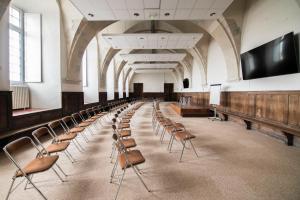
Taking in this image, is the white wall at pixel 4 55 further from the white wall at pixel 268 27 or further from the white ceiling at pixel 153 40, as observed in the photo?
the white wall at pixel 268 27

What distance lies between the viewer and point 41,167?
240 cm

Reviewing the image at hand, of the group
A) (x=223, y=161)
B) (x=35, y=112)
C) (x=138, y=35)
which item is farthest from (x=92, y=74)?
(x=223, y=161)

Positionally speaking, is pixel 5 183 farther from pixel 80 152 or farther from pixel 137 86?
pixel 137 86

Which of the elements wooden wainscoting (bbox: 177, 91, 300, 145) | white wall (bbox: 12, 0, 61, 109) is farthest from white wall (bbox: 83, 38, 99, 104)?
wooden wainscoting (bbox: 177, 91, 300, 145)

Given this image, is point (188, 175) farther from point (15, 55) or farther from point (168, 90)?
point (168, 90)

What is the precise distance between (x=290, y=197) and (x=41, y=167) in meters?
3.54

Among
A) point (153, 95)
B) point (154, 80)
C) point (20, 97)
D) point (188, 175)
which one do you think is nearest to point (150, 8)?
point (188, 175)

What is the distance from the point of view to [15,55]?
20.9 feet

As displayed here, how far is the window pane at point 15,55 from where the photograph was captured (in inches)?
241

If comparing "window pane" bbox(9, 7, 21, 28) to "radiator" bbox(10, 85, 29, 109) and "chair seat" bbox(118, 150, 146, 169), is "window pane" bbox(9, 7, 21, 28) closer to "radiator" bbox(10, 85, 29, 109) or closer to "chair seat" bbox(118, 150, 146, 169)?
"radiator" bbox(10, 85, 29, 109)

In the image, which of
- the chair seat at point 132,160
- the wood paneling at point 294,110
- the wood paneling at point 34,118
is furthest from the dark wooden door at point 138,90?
the chair seat at point 132,160

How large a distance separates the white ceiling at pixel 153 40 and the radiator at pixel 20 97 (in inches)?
154

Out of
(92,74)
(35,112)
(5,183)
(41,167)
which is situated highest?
(92,74)

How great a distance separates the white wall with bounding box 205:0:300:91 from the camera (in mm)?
4758
